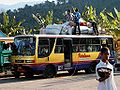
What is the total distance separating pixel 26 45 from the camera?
20.1m

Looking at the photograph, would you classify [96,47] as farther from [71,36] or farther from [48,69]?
[48,69]

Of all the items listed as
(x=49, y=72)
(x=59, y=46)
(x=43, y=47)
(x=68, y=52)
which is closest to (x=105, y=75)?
(x=43, y=47)

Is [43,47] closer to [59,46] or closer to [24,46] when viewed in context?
[24,46]

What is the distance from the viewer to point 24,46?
66.1ft

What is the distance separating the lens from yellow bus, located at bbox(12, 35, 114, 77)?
20.0 meters

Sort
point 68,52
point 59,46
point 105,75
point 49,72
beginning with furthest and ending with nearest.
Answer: point 68,52, point 59,46, point 49,72, point 105,75

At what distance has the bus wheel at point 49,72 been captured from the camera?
67.3ft

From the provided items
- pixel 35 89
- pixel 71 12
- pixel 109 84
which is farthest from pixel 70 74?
pixel 109 84

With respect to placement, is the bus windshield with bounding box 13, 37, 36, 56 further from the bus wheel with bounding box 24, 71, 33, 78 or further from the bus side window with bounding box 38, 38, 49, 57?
the bus wheel with bounding box 24, 71, 33, 78

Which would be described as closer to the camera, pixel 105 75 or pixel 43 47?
pixel 105 75

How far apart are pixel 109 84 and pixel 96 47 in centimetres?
1655

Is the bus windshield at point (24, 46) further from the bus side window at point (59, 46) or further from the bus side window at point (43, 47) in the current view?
the bus side window at point (59, 46)

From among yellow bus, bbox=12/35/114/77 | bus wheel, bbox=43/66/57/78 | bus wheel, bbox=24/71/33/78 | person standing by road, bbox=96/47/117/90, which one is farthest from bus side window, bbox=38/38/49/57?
person standing by road, bbox=96/47/117/90

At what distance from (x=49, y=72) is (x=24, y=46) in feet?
6.31
